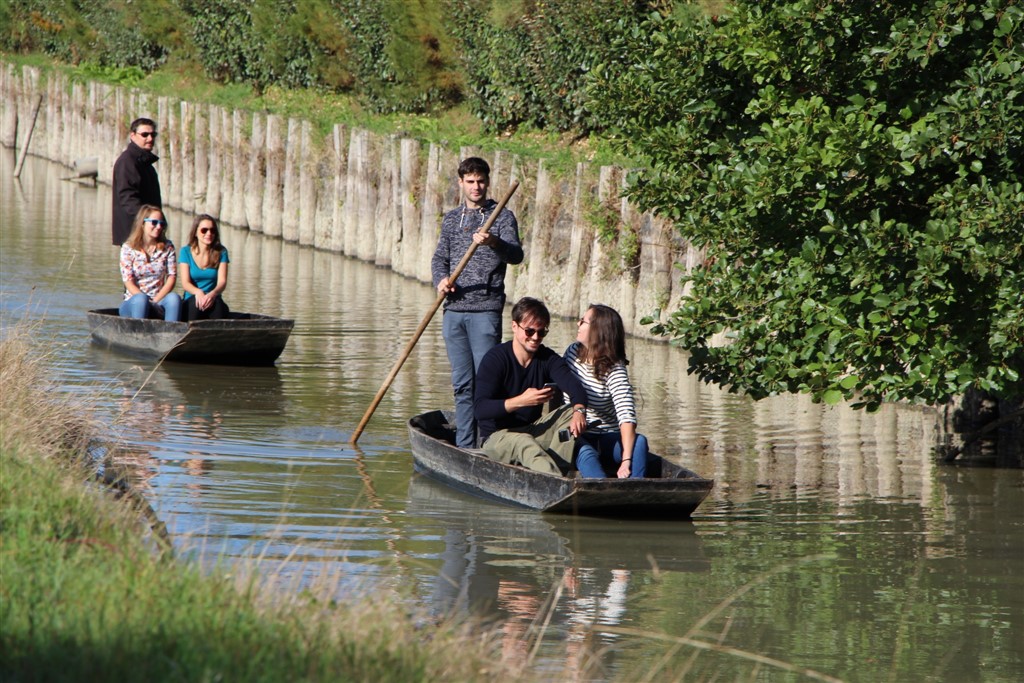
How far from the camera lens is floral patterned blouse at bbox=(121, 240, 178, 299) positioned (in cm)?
1670

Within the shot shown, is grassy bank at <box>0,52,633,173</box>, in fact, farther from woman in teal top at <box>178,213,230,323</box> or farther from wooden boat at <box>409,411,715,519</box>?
wooden boat at <box>409,411,715,519</box>

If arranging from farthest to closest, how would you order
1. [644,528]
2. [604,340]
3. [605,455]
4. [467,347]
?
[467,347] < [605,455] < [604,340] < [644,528]

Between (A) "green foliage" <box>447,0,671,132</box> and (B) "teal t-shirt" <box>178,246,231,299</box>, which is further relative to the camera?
(A) "green foliage" <box>447,0,671,132</box>

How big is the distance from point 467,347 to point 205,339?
4.96 m

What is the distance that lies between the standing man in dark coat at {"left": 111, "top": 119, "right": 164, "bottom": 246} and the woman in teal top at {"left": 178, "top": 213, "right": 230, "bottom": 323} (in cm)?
67

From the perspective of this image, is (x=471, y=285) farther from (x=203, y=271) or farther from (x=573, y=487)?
(x=203, y=271)

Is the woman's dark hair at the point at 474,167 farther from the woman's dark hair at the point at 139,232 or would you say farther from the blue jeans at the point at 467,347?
the woman's dark hair at the point at 139,232

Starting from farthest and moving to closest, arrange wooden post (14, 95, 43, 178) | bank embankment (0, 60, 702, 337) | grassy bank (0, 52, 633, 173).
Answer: wooden post (14, 95, 43, 178) → grassy bank (0, 52, 633, 173) → bank embankment (0, 60, 702, 337)

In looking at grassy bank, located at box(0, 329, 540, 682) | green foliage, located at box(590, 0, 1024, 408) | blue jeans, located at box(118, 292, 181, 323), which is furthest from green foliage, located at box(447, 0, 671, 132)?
grassy bank, located at box(0, 329, 540, 682)

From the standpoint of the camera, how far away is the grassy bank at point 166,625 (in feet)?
17.6

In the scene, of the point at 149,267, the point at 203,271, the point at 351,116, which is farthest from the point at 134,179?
the point at 351,116

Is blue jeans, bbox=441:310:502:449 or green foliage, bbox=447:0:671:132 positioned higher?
green foliage, bbox=447:0:671:132

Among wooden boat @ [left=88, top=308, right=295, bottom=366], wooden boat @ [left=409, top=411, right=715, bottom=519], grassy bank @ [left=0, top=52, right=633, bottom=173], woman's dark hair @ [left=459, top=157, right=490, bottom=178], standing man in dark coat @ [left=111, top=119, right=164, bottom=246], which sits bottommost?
wooden boat @ [left=409, top=411, right=715, bottom=519]

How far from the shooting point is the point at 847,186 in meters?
11.0
